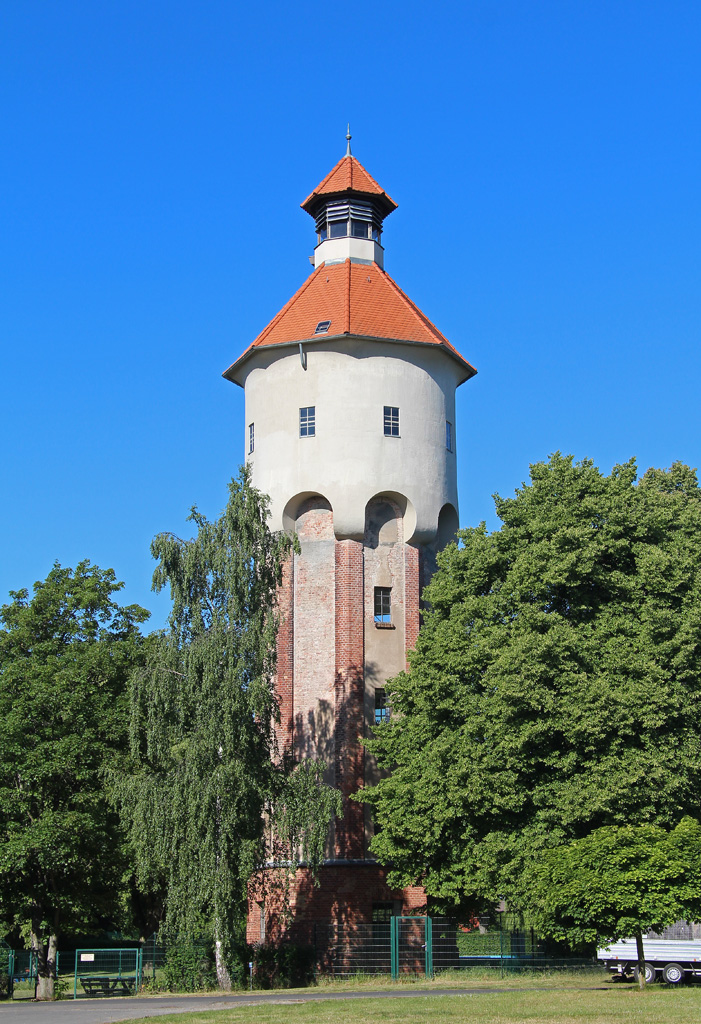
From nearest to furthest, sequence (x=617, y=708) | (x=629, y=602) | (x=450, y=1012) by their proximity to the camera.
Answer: (x=450, y=1012) → (x=617, y=708) → (x=629, y=602)

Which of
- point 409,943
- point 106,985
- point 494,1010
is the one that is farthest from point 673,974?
point 106,985

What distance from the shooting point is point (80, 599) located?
1730 inches

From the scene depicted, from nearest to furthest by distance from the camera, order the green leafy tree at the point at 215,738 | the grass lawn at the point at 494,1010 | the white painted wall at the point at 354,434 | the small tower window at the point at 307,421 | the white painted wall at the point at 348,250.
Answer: the grass lawn at the point at 494,1010, the green leafy tree at the point at 215,738, the white painted wall at the point at 354,434, the small tower window at the point at 307,421, the white painted wall at the point at 348,250

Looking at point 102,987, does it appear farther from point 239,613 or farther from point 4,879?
point 239,613

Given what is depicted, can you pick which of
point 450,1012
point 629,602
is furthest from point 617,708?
point 450,1012

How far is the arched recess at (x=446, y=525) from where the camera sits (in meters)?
42.8

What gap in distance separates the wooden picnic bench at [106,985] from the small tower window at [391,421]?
1997 cm

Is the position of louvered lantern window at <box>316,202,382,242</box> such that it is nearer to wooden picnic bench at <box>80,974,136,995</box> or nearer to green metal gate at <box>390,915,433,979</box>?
green metal gate at <box>390,915,433,979</box>

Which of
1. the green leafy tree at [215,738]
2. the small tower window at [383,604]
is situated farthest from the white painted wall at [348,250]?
the green leafy tree at [215,738]

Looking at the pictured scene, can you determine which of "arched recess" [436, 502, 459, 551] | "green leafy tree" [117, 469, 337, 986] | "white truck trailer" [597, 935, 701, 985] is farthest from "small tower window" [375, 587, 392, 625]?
"white truck trailer" [597, 935, 701, 985]

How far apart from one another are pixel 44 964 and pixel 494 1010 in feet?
71.9

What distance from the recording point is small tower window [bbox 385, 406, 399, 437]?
41.7 m

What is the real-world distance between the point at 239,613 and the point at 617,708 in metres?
10.7

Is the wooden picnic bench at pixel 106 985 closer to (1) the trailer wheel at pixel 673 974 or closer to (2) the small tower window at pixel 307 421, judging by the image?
(1) the trailer wheel at pixel 673 974
